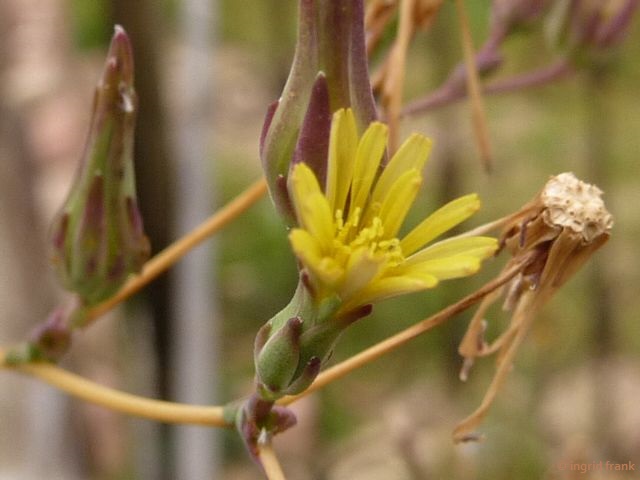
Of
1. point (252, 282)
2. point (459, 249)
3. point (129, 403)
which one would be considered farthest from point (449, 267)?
point (252, 282)

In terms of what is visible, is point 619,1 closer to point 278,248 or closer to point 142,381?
point 142,381

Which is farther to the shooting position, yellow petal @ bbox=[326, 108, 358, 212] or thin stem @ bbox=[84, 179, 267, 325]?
thin stem @ bbox=[84, 179, 267, 325]

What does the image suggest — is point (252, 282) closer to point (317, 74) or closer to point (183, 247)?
point (183, 247)

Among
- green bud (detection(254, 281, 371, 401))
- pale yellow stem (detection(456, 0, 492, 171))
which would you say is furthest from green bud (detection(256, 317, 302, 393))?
pale yellow stem (detection(456, 0, 492, 171))

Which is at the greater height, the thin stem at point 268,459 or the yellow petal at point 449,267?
the yellow petal at point 449,267

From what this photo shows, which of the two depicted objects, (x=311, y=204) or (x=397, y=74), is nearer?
(x=311, y=204)

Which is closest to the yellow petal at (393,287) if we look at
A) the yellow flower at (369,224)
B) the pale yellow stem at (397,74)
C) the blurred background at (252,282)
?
the yellow flower at (369,224)

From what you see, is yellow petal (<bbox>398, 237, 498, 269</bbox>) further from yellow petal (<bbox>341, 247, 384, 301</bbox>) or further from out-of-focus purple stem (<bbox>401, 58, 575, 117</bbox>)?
out-of-focus purple stem (<bbox>401, 58, 575, 117</bbox>)

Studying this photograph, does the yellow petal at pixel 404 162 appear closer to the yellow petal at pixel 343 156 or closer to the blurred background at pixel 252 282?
the yellow petal at pixel 343 156
